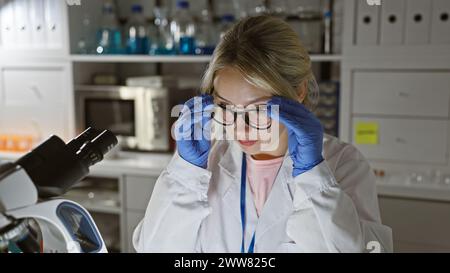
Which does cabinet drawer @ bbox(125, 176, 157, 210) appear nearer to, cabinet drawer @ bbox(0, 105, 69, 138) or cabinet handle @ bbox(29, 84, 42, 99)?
cabinet drawer @ bbox(0, 105, 69, 138)

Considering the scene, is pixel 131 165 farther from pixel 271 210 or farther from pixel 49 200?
pixel 49 200

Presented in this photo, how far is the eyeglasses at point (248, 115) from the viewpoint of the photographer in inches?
22.7

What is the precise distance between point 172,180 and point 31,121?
0.41 meters

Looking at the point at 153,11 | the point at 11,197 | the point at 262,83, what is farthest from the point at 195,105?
the point at 153,11

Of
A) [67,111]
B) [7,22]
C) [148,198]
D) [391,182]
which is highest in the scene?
[7,22]

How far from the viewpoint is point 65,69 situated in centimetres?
129

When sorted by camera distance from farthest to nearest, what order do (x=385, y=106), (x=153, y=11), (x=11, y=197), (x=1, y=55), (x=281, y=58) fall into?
(x=153, y=11), (x=385, y=106), (x=1, y=55), (x=281, y=58), (x=11, y=197)

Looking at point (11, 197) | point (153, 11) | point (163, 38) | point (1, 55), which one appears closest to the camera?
point (11, 197)

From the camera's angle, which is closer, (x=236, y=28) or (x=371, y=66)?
(x=236, y=28)

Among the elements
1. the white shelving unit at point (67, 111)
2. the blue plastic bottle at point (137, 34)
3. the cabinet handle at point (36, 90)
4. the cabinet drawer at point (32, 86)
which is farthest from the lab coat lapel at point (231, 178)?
the blue plastic bottle at point (137, 34)

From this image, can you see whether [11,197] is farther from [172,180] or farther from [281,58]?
[281,58]

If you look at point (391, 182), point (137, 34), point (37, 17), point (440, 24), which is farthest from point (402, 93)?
point (37, 17)

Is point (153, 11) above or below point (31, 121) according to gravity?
above

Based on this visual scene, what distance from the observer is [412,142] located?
1385 mm
